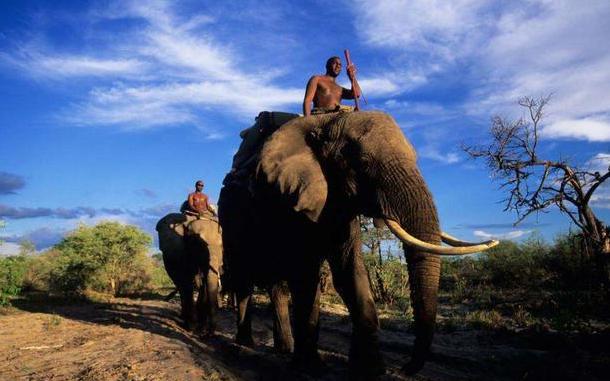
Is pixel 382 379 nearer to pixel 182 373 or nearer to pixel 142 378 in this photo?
pixel 182 373

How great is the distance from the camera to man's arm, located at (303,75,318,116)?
6.87 m

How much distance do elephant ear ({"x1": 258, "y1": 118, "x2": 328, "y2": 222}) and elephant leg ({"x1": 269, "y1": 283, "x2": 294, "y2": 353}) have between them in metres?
2.77

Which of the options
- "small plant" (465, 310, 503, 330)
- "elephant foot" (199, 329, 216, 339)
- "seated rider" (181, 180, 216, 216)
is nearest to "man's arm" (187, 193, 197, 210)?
"seated rider" (181, 180, 216, 216)

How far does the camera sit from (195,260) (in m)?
12.2

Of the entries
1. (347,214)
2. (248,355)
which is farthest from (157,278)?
(347,214)

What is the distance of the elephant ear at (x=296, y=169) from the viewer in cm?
548

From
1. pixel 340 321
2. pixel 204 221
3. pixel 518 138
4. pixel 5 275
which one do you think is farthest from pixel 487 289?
pixel 5 275

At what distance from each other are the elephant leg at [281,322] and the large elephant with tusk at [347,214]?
137 cm

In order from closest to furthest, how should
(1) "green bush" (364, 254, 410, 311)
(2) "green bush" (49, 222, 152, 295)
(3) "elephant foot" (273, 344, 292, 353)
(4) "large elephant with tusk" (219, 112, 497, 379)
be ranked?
(4) "large elephant with tusk" (219, 112, 497, 379) < (3) "elephant foot" (273, 344, 292, 353) < (1) "green bush" (364, 254, 410, 311) < (2) "green bush" (49, 222, 152, 295)

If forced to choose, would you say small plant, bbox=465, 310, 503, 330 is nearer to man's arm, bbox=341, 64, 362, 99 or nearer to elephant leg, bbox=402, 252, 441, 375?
man's arm, bbox=341, 64, 362, 99

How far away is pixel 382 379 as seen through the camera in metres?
5.55

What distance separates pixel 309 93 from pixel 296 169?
167cm

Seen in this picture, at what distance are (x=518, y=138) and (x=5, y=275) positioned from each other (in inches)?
656

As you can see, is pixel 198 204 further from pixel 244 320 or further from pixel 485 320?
pixel 485 320
